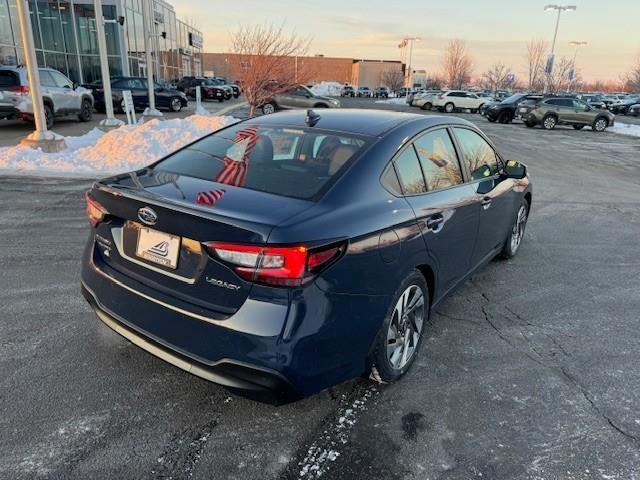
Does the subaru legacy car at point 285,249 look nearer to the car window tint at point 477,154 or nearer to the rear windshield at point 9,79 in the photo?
the car window tint at point 477,154

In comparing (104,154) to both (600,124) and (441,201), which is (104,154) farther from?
(600,124)

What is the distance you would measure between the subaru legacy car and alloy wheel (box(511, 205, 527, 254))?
1983 mm

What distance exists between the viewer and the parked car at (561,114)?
25828 mm

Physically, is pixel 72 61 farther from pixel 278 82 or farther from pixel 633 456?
pixel 633 456

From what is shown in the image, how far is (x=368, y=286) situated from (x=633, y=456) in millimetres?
1642

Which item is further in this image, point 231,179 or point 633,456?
point 231,179

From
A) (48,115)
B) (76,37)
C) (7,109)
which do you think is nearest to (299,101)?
(48,115)

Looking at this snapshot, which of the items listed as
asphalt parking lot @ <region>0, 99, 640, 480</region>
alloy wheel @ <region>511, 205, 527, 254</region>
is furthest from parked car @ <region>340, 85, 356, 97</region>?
asphalt parking lot @ <region>0, 99, 640, 480</region>

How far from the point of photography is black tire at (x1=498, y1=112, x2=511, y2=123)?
28888mm

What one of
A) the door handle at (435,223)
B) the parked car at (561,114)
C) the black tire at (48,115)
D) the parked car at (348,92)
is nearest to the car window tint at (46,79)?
the black tire at (48,115)

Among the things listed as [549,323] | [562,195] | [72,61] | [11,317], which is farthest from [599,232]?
[72,61]

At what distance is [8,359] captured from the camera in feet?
10.4

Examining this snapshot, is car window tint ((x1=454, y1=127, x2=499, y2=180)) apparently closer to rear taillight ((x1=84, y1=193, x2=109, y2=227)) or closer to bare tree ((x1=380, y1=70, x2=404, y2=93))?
rear taillight ((x1=84, y1=193, x2=109, y2=227))

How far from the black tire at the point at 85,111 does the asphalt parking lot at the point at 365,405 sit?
14.5 meters
